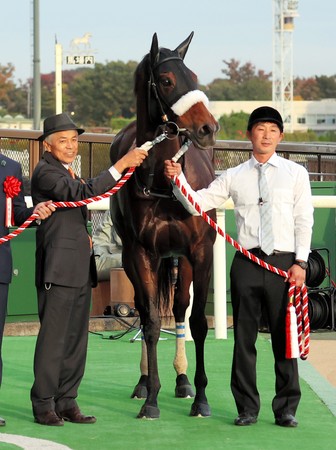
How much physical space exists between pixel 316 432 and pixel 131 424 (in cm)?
110

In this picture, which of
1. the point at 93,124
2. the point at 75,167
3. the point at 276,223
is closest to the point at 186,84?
the point at 276,223

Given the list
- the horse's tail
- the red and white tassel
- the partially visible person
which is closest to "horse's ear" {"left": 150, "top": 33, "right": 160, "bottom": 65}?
the red and white tassel

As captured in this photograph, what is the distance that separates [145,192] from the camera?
7.78m

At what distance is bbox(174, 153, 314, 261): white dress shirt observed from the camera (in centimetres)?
709

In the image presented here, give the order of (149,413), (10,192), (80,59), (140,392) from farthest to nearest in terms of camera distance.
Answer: (80,59) < (140,392) < (149,413) < (10,192)

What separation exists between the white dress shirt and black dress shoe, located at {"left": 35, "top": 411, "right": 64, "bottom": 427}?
4.82ft

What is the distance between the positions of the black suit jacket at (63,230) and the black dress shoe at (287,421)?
4.59ft

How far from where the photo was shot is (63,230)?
725 cm

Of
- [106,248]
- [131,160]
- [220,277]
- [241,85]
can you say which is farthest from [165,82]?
[241,85]

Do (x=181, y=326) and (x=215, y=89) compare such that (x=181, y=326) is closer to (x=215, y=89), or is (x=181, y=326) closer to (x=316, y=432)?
(x=316, y=432)

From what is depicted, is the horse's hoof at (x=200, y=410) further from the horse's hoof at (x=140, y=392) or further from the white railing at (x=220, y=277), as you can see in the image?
the white railing at (x=220, y=277)

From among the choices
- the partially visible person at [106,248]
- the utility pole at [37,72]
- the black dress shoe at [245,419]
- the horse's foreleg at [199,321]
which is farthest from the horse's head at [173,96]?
the utility pole at [37,72]

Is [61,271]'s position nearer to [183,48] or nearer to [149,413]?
[149,413]

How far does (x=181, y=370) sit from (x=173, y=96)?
6.89ft
